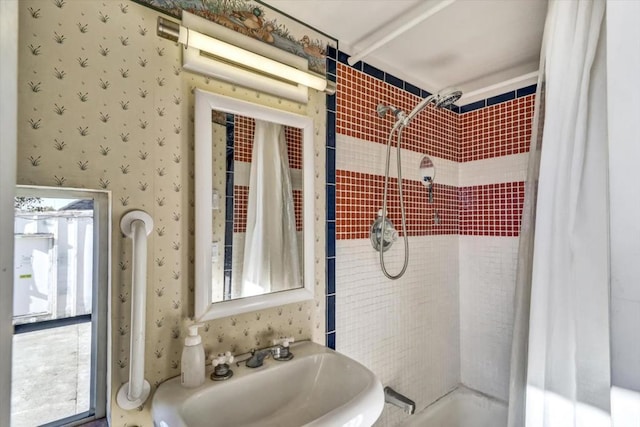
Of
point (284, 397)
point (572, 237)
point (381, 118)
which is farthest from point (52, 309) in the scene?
point (572, 237)

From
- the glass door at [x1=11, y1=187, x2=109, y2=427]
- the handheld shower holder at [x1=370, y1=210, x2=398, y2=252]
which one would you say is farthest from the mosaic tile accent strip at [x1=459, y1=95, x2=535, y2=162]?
the glass door at [x1=11, y1=187, x2=109, y2=427]

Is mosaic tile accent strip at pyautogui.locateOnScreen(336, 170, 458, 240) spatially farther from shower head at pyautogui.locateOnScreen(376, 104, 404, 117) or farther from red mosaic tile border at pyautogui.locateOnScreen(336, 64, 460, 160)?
shower head at pyautogui.locateOnScreen(376, 104, 404, 117)

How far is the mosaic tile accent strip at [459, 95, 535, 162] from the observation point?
1866mm

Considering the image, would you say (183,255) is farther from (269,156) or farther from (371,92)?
(371,92)

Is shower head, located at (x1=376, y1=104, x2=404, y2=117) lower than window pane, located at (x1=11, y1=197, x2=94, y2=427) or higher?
higher

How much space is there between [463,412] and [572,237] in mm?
1472

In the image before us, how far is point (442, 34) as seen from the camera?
1.44 meters

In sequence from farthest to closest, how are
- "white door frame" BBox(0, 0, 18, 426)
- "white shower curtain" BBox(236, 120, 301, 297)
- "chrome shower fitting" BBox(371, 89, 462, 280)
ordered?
1. "chrome shower fitting" BBox(371, 89, 462, 280)
2. "white shower curtain" BBox(236, 120, 301, 297)
3. "white door frame" BBox(0, 0, 18, 426)

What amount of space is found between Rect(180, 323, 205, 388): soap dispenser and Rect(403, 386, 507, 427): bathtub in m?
1.39

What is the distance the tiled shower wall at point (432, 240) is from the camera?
1.53 m

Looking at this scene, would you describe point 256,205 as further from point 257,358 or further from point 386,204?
point 386,204

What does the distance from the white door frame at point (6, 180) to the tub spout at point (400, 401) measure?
60.2 inches

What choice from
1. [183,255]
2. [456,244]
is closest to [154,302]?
[183,255]

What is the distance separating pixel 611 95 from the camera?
1.42ft
